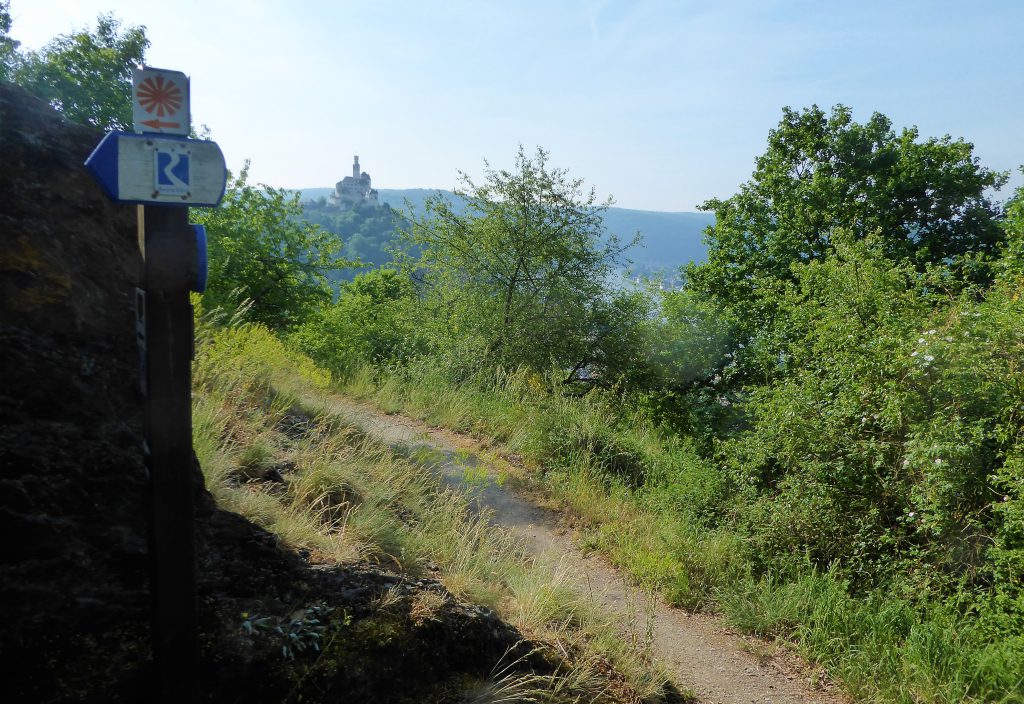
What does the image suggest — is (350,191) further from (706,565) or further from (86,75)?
(706,565)

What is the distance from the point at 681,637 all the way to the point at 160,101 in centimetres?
478

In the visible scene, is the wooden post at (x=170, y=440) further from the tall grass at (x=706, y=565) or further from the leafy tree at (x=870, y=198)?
the leafy tree at (x=870, y=198)

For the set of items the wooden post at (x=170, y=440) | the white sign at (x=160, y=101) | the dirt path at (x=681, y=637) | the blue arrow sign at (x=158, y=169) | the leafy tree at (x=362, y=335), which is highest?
the white sign at (x=160, y=101)

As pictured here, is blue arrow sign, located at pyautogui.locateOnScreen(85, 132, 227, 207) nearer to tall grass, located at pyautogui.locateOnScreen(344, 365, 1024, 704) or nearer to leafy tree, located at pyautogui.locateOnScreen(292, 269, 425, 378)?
tall grass, located at pyautogui.locateOnScreen(344, 365, 1024, 704)

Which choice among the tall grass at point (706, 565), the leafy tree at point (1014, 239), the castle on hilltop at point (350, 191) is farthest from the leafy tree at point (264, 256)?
the castle on hilltop at point (350, 191)

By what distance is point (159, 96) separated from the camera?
2.12m

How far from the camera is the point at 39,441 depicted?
8.00 ft

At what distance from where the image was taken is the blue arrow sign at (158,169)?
2021 millimetres

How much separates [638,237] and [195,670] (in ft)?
46.7

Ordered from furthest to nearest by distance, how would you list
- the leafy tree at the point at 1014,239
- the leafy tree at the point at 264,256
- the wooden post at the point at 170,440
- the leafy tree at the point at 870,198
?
the leafy tree at the point at 870,198 < the leafy tree at the point at 264,256 < the leafy tree at the point at 1014,239 < the wooden post at the point at 170,440

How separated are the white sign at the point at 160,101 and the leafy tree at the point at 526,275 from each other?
11.2m

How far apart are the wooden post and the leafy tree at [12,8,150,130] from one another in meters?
21.9

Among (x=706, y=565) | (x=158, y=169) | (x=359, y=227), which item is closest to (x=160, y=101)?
(x=158, y=169)

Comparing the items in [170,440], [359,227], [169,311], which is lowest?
[170,440]
